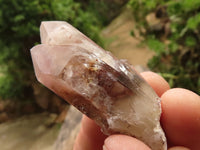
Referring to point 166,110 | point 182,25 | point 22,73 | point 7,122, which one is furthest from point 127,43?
point 166,110

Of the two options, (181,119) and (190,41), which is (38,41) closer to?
(190,41)

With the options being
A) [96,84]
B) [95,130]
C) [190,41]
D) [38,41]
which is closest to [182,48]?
[190,41]

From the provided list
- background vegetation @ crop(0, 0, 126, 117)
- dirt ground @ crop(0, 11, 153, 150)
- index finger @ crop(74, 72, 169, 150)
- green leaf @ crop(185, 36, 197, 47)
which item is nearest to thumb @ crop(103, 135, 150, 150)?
index finger @ crop(74, 72, 169, 150)

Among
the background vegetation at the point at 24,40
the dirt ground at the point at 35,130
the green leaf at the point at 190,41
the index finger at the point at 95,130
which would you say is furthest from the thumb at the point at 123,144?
the background vegetation at the point at 24,40

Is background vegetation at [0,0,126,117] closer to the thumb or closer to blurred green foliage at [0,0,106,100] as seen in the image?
blurred green foliage at [0,0,106,100]

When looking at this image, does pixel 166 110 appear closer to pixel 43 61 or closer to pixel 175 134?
pixel 175 134
